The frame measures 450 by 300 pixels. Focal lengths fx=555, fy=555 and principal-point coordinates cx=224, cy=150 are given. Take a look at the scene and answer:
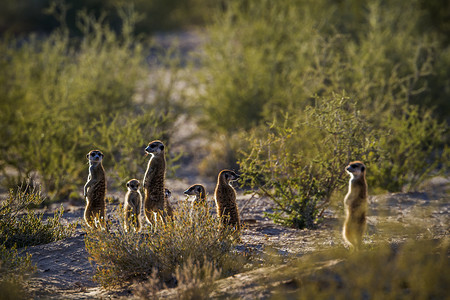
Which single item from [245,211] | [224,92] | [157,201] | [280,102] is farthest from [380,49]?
[157,201]

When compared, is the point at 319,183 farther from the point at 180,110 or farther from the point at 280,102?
the point at 180,110

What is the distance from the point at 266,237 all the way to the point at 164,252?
1.61 meters

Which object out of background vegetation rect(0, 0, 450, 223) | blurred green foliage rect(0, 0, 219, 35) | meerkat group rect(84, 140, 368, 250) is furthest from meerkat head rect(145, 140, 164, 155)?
blurred green foliage rect(0, 0, 219, 35)

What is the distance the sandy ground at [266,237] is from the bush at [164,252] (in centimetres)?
20

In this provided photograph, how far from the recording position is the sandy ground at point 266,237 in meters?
4.92

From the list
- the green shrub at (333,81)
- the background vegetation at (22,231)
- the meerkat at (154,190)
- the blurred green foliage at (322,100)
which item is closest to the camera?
the background vegetation at (22,231)

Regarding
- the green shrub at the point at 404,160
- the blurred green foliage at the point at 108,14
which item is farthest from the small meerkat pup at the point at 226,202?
the blurred green foliage at the point at 108,14

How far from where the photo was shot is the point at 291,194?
679cm

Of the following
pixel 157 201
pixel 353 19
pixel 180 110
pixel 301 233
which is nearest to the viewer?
pixel 157 201

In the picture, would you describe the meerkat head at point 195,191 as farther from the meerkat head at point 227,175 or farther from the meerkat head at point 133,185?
the meerkat head at point 133,185

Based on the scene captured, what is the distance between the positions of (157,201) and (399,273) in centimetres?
267

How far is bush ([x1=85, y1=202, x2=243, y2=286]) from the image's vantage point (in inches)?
196

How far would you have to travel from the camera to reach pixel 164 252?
5.00 m

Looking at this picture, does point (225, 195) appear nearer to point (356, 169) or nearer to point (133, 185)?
point (133, 185)
